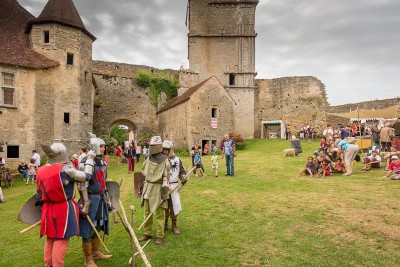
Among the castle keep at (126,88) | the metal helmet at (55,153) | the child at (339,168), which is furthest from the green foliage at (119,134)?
the metal helmet at (55,153)

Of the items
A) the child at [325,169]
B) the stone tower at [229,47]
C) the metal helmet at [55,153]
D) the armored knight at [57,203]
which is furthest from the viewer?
the stone tower at [229,47]

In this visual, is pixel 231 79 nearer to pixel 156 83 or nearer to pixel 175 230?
pixel 156 83

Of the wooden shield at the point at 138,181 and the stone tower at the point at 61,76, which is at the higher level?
the stone tower at the point at 61,76

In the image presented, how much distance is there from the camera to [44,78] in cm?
1936

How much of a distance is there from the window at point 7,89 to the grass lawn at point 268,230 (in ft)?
32.0

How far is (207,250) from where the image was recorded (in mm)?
5539

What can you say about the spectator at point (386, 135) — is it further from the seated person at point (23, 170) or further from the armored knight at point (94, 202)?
the seated person at point (23, 170)

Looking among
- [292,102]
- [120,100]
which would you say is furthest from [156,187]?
[292,102]

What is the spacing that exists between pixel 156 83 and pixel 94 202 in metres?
29.5

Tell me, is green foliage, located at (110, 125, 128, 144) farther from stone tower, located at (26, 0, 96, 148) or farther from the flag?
stone tower, located at (26, 0, 96, 148)

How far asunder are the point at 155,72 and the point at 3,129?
62.4 ft

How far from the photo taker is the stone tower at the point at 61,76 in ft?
63.5

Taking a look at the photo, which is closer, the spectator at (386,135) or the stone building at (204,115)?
the spectator at (386,135)

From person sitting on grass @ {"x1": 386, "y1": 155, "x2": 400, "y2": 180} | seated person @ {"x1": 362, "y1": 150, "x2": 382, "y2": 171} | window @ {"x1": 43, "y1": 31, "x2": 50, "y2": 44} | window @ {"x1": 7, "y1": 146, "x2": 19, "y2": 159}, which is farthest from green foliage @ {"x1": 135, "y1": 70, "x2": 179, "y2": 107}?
person sitting on grass @ {"x1": 386, "y1": 155, "x2": 400, "y2": 180}
